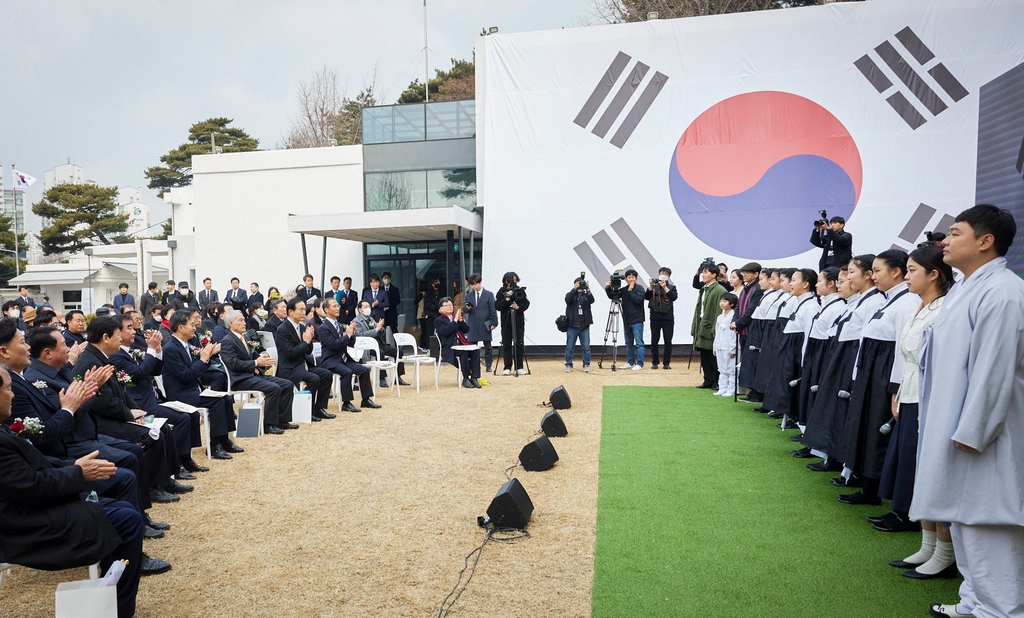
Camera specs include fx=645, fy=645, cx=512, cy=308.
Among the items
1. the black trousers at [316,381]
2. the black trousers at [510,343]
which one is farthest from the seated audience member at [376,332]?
the black trousers at [316,381]

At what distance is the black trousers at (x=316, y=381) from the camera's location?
23.4 ft

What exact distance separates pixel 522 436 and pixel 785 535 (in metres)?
2.97

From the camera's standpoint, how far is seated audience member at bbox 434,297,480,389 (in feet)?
31.3

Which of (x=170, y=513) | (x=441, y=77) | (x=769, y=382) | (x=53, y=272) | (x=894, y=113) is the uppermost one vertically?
(x=441, y=77)

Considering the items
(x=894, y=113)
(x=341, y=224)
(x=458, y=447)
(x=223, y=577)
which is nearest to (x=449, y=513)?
(x=223, y=577)

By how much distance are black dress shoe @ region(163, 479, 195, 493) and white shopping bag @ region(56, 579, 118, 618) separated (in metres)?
2.31

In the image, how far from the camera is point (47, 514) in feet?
8.09

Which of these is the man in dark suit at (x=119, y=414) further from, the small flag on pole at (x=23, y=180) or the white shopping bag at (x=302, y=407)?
the small flag on pole at (x=23, y=180)

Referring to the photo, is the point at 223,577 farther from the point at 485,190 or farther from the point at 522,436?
the point at 485,190

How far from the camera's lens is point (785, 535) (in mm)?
3619

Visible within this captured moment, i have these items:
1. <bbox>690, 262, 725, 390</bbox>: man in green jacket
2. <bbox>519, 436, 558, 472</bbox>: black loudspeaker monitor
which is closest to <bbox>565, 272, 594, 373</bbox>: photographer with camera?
<bbox>690, 262, 725, 390</bbox>: man in green jacket

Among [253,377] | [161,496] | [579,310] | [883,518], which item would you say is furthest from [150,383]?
[579,310]

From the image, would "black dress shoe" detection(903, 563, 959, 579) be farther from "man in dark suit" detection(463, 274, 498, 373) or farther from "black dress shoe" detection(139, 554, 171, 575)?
"man in dark suit" detection(463, 274, 498, 373)

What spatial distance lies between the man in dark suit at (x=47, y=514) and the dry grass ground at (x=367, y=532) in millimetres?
521
